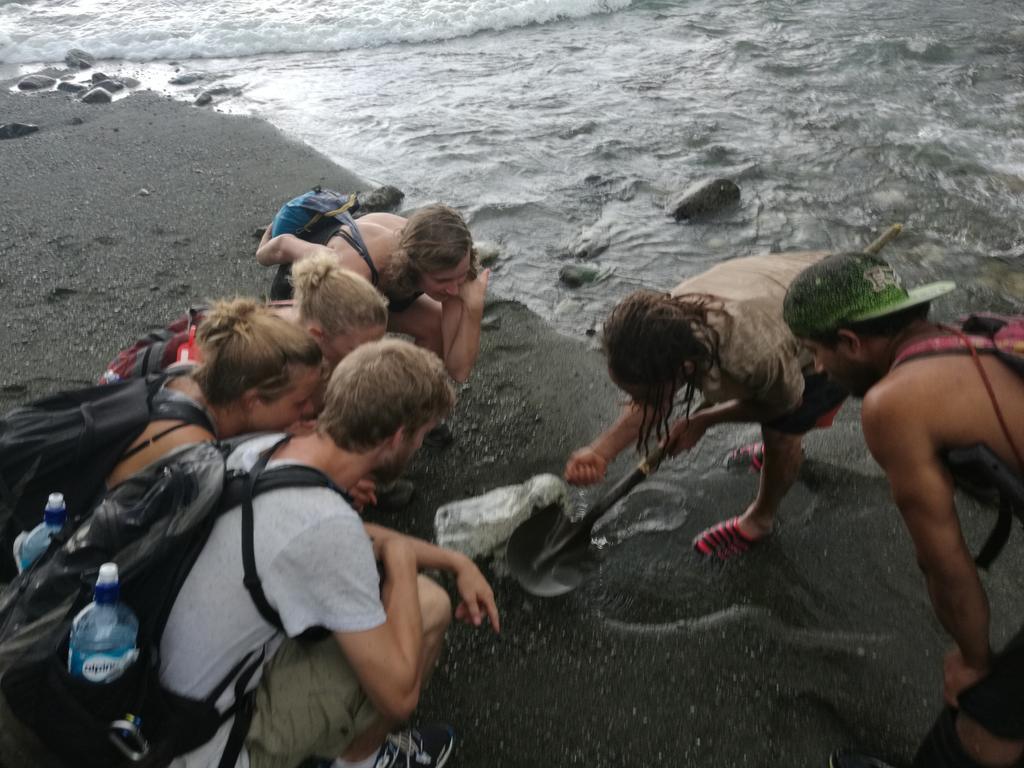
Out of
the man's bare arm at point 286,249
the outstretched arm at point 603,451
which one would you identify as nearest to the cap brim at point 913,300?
the outstretched arm at point 603,451

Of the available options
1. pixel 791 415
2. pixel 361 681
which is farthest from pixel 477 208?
pixel 361 681

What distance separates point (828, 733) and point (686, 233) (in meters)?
3.89

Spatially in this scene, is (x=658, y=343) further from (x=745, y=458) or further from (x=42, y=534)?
(x=42, y=534)

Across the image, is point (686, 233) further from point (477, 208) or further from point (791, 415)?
point (791, 415)

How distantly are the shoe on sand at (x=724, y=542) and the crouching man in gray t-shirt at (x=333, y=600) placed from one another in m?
1.11

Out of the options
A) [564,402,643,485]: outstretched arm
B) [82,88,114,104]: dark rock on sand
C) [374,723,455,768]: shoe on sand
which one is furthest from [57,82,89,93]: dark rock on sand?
[374,723,455,768]: shoe on sand

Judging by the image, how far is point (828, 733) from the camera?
2.20 meters

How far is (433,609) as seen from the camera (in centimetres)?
198

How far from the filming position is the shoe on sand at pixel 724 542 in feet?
9.27

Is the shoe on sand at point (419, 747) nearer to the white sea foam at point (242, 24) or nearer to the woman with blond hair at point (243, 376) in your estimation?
the woman with blond hair at point (243, 376)

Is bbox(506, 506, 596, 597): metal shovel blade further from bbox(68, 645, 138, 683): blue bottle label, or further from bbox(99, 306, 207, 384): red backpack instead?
bbox(68, 645, 138, 683): blue bottle label

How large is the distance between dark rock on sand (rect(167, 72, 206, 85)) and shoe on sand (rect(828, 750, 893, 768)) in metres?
10.0

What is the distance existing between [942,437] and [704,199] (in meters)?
4.28

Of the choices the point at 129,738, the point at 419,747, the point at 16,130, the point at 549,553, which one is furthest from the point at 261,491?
the point at 16,130
